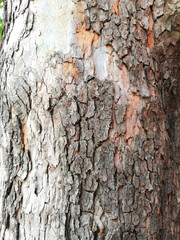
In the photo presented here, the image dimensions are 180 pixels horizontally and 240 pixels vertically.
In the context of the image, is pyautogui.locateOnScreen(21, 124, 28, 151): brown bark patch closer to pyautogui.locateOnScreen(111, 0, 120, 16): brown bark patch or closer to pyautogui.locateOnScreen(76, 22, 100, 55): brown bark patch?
pyautogui.locateOnScreen(76, 22, 100, 55): brown bark patch

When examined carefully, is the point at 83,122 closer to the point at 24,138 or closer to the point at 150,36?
the point at 24,138

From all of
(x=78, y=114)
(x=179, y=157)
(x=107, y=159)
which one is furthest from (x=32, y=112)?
(x=179, y=157)

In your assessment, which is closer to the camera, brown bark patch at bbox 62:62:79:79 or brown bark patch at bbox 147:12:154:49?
brown bark patch at bbox 62:62:79:79

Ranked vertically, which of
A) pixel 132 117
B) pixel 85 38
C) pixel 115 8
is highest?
pixel 115 8

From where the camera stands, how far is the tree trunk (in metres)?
1.28

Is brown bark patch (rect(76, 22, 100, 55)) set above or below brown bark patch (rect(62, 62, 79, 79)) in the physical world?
above

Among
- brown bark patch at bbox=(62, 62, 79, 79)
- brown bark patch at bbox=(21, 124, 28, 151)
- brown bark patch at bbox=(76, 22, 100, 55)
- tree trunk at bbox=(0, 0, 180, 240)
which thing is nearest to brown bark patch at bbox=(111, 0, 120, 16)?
tree trunk at bbox=(0, 0, 180, 240)

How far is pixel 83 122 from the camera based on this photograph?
4.24 feet

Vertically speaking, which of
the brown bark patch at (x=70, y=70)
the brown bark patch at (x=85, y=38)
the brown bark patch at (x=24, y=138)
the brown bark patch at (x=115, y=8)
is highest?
the brown bark patch at (x=115, y=8)

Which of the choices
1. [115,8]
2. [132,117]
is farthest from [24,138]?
[115,8]

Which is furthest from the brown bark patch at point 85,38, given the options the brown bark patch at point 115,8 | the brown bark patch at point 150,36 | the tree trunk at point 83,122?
the brown bark patch at point 150,36

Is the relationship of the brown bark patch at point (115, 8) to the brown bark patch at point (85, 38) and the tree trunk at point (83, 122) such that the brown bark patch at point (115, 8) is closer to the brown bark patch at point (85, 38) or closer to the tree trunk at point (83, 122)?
the tree trunk at point (83, 122)

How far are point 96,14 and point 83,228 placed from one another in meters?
1.05

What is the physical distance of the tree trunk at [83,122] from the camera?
4.20ft
